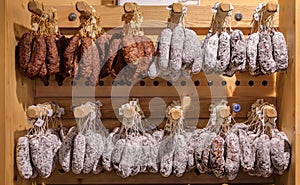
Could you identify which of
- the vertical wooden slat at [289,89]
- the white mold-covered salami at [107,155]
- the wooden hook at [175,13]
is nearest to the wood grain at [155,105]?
the vertical wooden slat at [289,89]

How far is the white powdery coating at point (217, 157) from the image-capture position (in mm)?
1920

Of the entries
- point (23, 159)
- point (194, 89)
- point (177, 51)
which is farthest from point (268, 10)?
point (23, 159)

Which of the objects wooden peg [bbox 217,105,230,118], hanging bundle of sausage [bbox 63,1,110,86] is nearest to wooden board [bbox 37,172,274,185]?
wooden peg [bbox 217,105,230,118]

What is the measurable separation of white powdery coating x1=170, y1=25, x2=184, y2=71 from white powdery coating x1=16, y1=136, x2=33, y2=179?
0.64 meters

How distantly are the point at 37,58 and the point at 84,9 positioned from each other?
0.85 feet

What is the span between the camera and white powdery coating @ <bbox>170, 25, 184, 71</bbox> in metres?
1.91

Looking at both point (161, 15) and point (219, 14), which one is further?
point (161, 15)

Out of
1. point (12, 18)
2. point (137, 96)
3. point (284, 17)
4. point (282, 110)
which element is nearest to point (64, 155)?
point (137, 96)

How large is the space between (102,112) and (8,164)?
46cm

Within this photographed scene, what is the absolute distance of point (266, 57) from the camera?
1.90 meters

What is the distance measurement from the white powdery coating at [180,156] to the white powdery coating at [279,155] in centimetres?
33

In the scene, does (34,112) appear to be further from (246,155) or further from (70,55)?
(246,155)

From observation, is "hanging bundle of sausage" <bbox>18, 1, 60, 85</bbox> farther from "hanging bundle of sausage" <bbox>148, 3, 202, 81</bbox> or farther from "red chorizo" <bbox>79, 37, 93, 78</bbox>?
"hanging bundle of sausage" <bbox>148, 3, 202, 81</bbox>

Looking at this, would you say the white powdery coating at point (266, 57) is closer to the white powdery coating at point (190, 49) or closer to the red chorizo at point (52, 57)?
the white powdery coating at point (190, 49)
